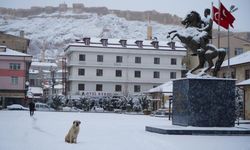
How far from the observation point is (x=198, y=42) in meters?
18.7

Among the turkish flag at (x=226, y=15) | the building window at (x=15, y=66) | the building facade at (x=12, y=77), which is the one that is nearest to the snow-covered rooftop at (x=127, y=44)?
the building facade at (x=12, y=77)

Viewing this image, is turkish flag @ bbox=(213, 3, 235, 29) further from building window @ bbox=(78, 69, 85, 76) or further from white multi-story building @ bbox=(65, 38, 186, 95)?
building window @ bbox=(78, 69, 85, 76)

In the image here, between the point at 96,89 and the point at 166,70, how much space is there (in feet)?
33.7

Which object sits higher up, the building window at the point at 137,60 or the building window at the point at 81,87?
the building window at the point at 137,60

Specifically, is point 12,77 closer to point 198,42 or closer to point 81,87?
point 81,87

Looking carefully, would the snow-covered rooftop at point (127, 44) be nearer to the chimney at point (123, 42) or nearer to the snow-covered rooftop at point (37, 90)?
the chimney at point (123, 42)

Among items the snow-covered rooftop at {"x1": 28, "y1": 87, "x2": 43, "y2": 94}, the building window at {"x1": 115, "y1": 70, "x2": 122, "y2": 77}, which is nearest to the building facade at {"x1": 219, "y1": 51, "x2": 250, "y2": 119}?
the building window at {"x1": 115, "y1": 70, "x2": 122, "y2": 77}

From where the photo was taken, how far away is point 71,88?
62281 millimetres

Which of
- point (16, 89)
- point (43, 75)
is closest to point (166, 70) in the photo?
point (16, 89)

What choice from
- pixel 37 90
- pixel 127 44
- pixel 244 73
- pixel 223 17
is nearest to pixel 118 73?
pixel 127 44

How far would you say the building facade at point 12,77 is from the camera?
2191 inches

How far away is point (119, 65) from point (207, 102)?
148 feet

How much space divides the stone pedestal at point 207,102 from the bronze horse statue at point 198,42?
982mm

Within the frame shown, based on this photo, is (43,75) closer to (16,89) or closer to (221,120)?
(16,89)
